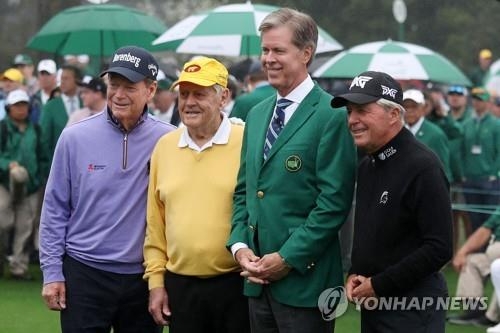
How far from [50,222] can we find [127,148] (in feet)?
1.92

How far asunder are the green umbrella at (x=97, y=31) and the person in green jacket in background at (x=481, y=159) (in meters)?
4.55

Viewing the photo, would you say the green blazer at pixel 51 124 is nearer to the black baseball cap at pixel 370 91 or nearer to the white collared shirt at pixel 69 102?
the white collared shirt at pixel 69 102

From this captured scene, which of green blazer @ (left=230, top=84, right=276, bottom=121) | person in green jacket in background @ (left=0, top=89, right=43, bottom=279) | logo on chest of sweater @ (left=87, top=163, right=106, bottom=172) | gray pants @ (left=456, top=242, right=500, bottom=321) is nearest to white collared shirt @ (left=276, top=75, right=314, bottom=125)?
logo on chest of sweater @ (left=87, top=163, right=106, bottom=172)

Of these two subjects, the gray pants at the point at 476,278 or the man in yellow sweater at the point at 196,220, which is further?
the gray pants at the point at 476,278

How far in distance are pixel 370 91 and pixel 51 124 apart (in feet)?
30.1

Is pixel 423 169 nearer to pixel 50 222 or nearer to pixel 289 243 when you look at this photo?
Answer: pixel 289 243

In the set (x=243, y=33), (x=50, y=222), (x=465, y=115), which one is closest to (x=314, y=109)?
(x=50, y=222)

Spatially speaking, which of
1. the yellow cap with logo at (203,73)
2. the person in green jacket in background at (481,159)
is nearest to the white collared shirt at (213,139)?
the yellow cap with logo at (203,73)

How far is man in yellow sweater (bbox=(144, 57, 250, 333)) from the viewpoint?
616 centimetres

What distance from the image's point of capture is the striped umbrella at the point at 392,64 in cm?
1527

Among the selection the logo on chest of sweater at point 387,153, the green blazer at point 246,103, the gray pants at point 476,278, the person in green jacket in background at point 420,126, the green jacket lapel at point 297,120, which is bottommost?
the gray pants at point 476,278

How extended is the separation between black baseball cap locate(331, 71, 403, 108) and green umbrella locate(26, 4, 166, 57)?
984 centimetres

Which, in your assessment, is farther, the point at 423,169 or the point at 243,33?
the point at 243,33

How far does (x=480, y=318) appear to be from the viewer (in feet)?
37.9
